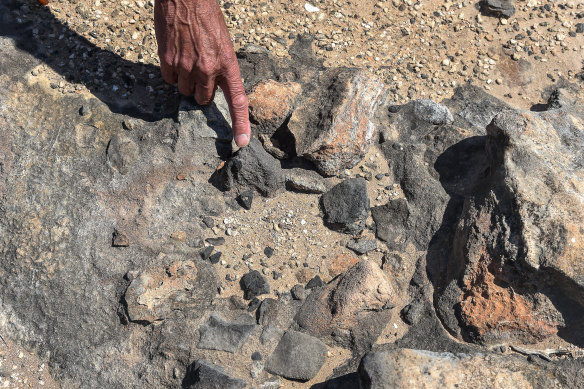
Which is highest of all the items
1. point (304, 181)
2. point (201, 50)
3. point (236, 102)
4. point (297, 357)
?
point (201, 50)

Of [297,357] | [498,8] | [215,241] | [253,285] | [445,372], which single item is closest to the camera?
[445,372]

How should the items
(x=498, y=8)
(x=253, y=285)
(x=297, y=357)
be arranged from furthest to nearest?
(x=498, y=8) < (x=253, y=285) < (x=297, y=357)

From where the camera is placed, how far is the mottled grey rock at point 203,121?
9.21 ft

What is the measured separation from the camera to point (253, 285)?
2537 mm

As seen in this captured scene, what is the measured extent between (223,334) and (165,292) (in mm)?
322

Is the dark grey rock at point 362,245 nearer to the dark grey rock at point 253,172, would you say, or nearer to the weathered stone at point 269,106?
the dark grey rock at point 253,172

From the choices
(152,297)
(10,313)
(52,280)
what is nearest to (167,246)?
(152,297)

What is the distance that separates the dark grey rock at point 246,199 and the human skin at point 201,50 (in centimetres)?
25

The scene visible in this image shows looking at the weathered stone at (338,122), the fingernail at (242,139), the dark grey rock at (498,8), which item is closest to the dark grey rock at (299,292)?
the weathered stone at (338,122)

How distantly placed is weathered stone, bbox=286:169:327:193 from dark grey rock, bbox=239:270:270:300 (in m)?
0.49

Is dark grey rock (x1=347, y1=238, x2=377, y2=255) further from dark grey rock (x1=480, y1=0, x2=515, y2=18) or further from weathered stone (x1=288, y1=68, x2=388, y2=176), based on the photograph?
dark grey rock (x1=480, y1=0, x2=515, y2=18)

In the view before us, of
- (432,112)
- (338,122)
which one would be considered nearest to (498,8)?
(432,112)

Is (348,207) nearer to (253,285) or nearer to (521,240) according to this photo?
(253,285)

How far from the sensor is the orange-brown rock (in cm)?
266
